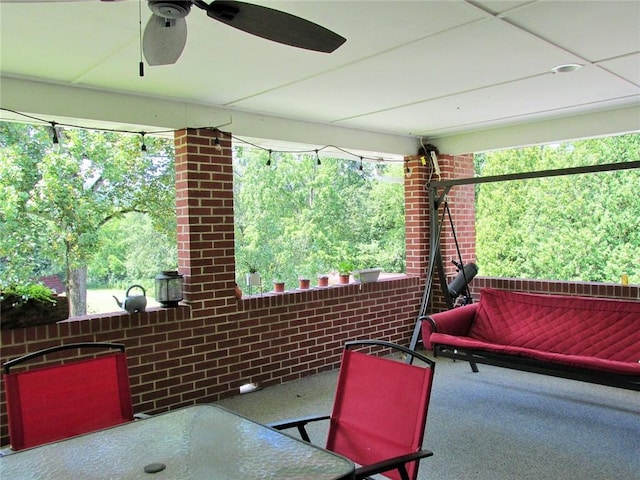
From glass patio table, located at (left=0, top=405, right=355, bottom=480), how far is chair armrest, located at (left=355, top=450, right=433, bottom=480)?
7 cm

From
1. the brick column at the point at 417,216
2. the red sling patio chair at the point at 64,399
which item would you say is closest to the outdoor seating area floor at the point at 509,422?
the brick column at the point at 417,216

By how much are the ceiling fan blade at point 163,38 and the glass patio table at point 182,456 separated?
1367mm

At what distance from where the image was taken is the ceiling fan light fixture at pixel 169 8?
5.08 feet

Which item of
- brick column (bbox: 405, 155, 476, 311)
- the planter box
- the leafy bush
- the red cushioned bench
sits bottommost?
the red cushioned bench

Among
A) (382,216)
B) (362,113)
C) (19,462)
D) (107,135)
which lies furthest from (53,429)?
(382,216)

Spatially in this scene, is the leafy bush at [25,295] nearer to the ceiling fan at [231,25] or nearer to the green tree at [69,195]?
the ceiling fan at [231,25]

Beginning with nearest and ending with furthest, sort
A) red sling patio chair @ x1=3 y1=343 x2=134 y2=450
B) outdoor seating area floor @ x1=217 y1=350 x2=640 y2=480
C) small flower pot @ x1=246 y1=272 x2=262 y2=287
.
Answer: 1. red sling patio chair @ x1=3 y1=343 x2=134 y2=450
2. outdoor seating area floor @ x1=217 y1=350 x2=640 y2=480
3. small flower pot @ x1=246 y1=272 x2=262 y2=287

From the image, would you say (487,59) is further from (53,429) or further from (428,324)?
(53,429)

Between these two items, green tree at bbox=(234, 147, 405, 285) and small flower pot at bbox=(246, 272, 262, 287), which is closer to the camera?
small flower pot at bbox=(246, 272, 262, 287)

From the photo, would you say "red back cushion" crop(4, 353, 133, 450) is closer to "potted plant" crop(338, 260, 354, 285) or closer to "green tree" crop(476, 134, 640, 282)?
"potted plant" crop(338, 260, 354, 285)

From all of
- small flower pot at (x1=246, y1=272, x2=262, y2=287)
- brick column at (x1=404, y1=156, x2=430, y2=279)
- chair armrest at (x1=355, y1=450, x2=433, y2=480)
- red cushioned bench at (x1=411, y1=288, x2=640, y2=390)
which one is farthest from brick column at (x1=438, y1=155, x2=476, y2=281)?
chair armrest at (x1=355, y1=450, x2=433, y2=480)

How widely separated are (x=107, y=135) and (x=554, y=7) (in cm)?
584

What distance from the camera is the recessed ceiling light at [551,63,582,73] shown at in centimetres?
311

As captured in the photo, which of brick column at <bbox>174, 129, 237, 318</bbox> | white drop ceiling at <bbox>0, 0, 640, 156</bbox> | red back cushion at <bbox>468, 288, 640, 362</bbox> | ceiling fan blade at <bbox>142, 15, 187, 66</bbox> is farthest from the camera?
brick column at <bbox>174, 129, 237, 318</bbox>
